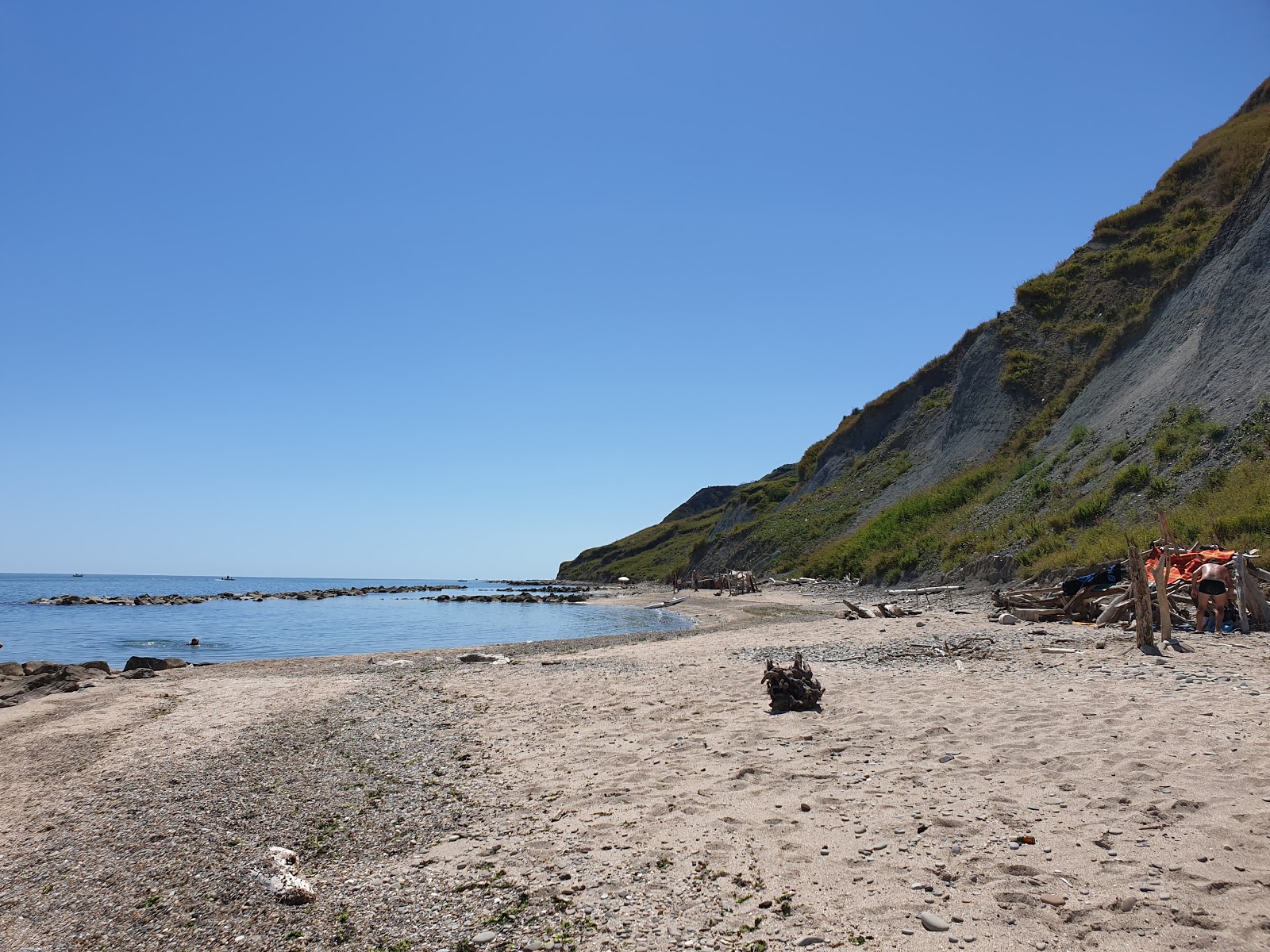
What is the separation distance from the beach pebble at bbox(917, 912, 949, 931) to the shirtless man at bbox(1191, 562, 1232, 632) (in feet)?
41.4

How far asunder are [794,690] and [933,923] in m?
5.58

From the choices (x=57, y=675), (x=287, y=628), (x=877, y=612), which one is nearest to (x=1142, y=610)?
(x=877, y=612)

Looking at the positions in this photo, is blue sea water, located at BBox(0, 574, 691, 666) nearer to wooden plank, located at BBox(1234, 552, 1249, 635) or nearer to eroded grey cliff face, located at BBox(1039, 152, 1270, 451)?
wooden plank, located at BBox(1234, 552, 1249, 635)

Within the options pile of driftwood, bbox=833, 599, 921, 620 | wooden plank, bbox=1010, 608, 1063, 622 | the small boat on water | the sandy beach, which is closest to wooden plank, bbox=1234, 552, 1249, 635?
the sandy beach

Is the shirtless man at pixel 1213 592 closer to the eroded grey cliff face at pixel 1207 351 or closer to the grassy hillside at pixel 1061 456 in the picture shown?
the grassy hillside at pixel 1061 456

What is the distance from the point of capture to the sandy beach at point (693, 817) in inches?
189

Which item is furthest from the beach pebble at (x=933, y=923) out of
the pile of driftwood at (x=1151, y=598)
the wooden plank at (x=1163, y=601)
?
the wooden plank at (x=1163, y=601)

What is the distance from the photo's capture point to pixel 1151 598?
1473 centimetres

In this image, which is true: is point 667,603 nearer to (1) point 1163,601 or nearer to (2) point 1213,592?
(2) point 1213,592

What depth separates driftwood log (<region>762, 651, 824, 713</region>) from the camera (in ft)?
32.7

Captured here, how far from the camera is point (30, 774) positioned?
32.5ft

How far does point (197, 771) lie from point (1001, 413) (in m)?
45.7

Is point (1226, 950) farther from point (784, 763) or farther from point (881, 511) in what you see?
point (881, 511)

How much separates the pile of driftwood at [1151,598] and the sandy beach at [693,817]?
85cm
